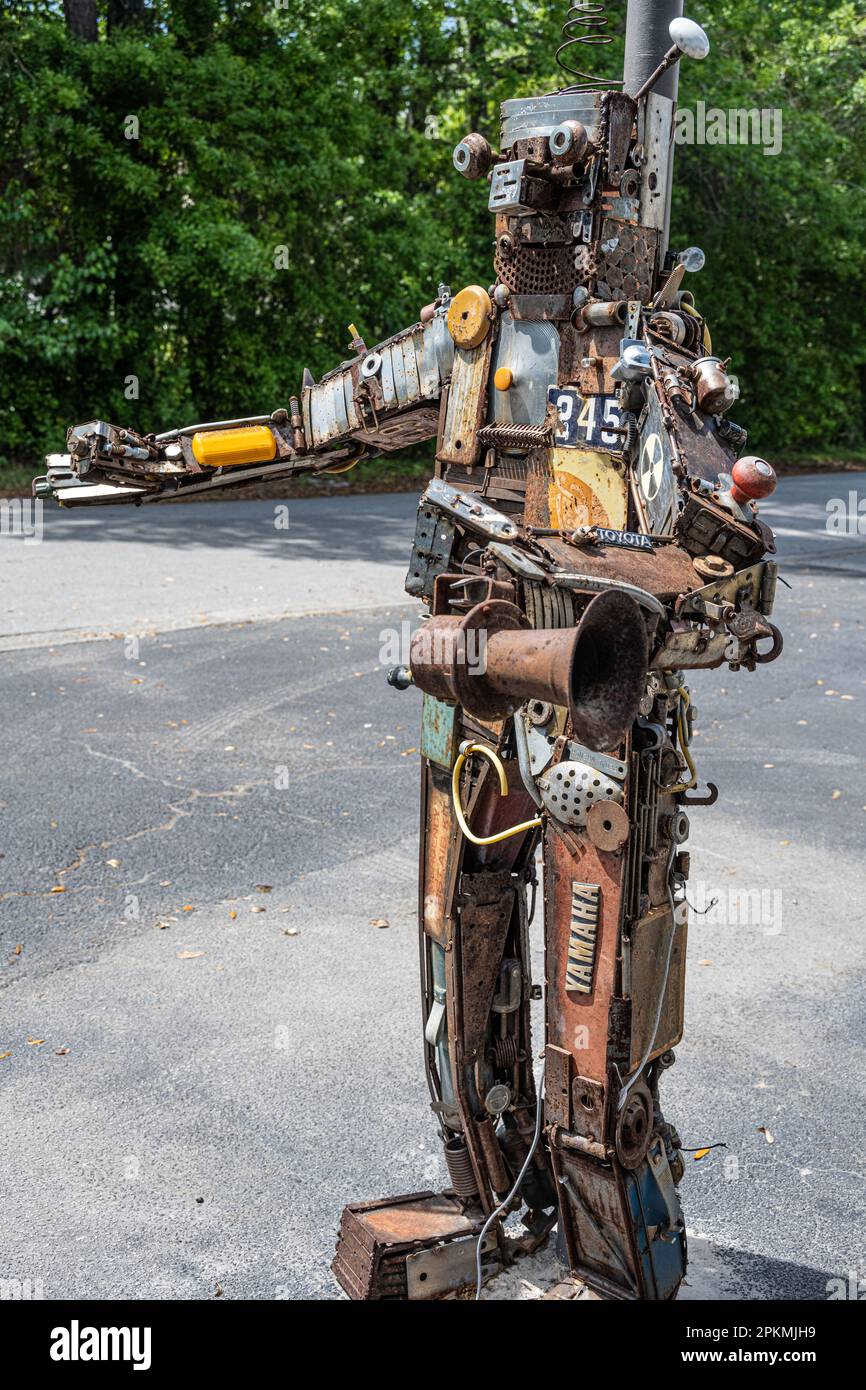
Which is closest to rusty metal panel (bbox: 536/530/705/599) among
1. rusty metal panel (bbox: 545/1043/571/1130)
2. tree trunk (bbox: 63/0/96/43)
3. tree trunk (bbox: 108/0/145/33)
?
rusty metal panel (bbox: 545/1043/571/1130)

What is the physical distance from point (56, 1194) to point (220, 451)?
2.23m

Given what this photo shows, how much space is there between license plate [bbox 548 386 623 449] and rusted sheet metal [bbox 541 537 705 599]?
37 centimetres

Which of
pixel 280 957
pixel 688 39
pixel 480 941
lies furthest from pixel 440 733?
pixel 280 957

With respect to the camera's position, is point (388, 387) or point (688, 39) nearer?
point (688, 39)

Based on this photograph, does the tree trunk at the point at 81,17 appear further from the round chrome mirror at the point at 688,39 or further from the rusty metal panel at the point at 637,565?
the rusty metal panel at the point at 637,565

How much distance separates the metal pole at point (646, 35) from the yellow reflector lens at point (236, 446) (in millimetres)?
1608

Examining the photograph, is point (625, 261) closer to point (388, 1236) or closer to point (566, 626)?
point (566, 626)

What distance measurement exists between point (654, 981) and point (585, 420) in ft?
4.45

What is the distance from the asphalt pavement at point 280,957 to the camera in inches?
157

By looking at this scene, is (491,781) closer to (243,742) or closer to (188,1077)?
(188,1077)

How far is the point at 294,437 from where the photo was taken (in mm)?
3918

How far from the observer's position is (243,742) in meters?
7.88

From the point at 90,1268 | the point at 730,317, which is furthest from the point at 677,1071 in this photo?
the point at 730,317

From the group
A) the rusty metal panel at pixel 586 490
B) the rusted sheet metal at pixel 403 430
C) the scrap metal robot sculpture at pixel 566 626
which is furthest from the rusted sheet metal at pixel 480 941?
the rusted sheet metal at pixel 403 430
